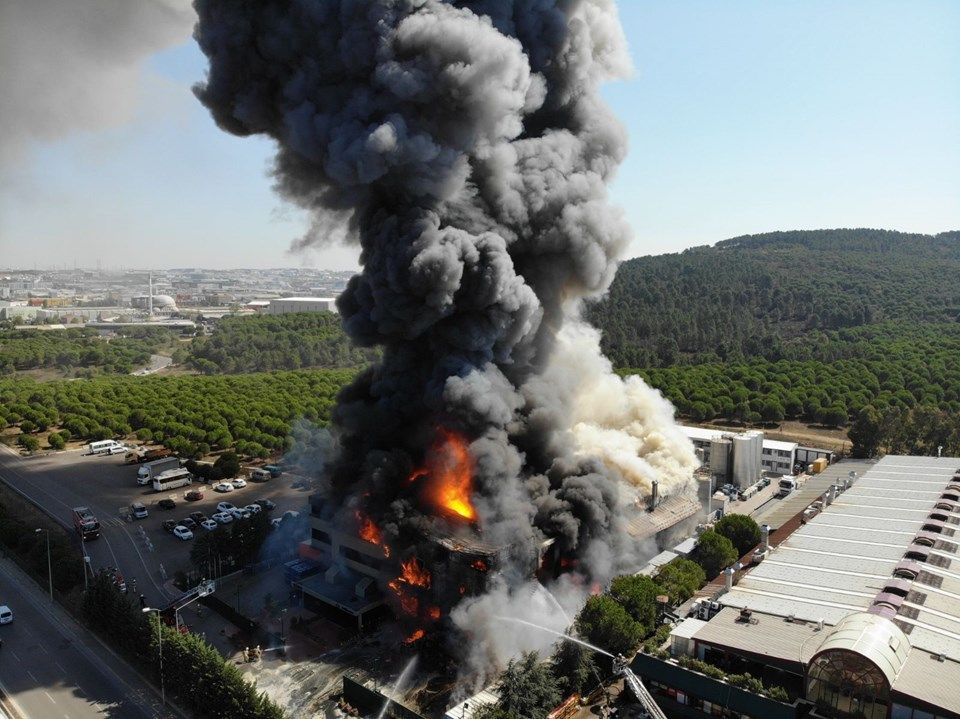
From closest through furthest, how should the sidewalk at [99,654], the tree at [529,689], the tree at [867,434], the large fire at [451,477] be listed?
the tree at [529,689], the sidewalk at [99,654], the large fire at [451,477], the tree at [867,434]

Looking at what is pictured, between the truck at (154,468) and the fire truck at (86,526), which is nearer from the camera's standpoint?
the fire truck at (86,526)

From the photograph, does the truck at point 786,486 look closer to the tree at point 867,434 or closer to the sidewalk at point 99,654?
→ the tree at point 867,434

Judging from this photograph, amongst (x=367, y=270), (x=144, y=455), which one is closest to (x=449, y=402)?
(x=367, y=270)

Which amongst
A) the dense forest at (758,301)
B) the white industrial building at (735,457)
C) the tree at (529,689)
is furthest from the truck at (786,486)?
the dense forest at (758,301)

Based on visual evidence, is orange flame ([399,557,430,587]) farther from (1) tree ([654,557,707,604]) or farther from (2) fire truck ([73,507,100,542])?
(2) fire truck ([73,507,100,542])

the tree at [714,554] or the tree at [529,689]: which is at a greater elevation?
the tree at [714,554]

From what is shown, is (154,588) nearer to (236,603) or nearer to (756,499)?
(236,603)

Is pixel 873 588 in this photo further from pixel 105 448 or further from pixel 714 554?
pixel 105 448
